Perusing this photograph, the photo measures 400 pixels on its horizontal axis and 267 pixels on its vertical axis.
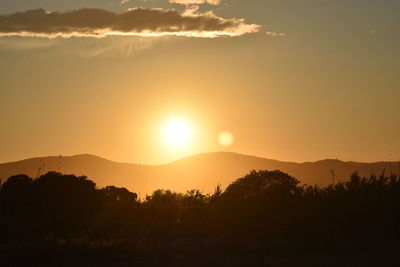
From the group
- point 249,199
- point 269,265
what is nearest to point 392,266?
point 269,265

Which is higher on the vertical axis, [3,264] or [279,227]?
[279,227]

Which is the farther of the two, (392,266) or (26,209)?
(26,209)

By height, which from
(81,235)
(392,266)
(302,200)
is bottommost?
(392,266)

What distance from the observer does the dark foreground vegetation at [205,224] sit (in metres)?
17.9

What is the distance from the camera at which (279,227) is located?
22734 mm

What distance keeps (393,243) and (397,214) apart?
9.86 ft

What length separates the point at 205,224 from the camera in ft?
75.0

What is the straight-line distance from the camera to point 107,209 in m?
24.1

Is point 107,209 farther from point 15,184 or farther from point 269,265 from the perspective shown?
point 269,265

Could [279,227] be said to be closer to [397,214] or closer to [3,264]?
[397,214]

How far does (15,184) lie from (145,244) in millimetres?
7645

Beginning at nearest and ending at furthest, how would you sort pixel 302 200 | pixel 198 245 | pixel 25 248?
pixel 25 248 < pixel 198 245 < pixel 302 200

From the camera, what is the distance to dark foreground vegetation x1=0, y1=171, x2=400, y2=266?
17891mm

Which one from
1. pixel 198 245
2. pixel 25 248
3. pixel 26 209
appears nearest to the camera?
pixel 25 248
